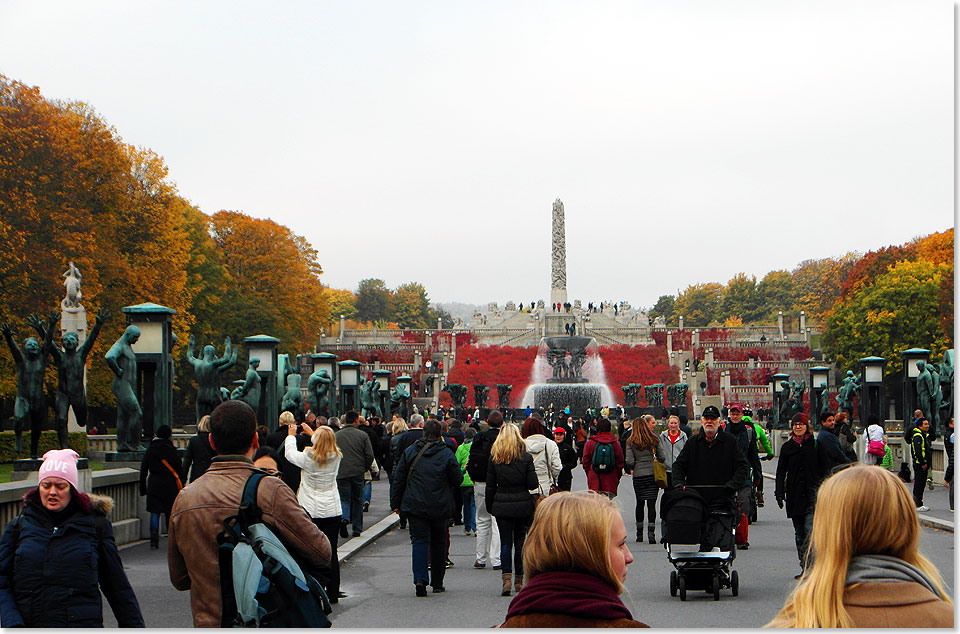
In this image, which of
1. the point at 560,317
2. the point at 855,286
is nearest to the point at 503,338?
the point at 560,317

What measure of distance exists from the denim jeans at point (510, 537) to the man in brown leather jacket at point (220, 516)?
6.35m

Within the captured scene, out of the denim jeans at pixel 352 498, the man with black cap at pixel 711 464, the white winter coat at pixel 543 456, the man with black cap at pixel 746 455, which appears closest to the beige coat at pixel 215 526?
the man with black cap at pixel 711 464

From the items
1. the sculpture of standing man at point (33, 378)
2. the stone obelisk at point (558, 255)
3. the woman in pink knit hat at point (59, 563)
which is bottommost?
the woman in pink knit hat at point (59, 563)

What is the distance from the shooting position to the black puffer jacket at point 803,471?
1223 centimetres

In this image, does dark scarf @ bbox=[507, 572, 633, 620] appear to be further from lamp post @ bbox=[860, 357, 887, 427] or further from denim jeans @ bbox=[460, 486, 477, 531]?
lamp post @ bbox=[860, 357, 887, 427]

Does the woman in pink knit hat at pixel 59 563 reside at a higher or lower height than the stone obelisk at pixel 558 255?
lower

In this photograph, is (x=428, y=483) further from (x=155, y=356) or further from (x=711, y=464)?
(x=155, y=356)

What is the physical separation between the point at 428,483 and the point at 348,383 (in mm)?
26616

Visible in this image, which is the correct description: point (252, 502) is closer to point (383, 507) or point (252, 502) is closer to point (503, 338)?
point (383, 507)

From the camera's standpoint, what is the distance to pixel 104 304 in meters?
39.6

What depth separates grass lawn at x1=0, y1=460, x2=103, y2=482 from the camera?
737 inches

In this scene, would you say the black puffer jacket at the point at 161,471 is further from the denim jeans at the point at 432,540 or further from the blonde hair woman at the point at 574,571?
the blonde hair woman at the point at 574,571

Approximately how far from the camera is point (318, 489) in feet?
37.5

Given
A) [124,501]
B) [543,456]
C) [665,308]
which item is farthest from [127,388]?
[665,308]
